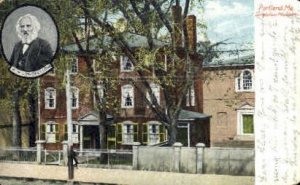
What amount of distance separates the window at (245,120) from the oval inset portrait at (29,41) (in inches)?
23.8

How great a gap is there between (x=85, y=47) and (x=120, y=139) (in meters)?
0.30

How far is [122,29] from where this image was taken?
1.44 metres

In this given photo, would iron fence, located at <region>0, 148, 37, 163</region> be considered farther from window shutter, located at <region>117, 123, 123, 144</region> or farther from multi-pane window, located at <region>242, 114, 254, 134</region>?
multi-pane window, located at <region>242, 114, 254, 134</region>

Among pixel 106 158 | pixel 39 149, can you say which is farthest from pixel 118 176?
pixel 39 149

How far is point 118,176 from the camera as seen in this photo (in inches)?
56.4

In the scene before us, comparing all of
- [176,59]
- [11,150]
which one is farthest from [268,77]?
[11,150]

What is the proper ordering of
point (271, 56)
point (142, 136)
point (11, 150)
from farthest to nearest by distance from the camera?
point (11, 150) < point (142, 136) < point (271, 56)

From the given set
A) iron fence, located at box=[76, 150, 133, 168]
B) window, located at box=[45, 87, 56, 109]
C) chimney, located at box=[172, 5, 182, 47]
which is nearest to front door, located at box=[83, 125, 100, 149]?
iron fence, located at box=[76, 150, 133, 168]

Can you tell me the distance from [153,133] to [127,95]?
0.47 feet

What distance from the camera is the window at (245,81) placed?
4.38 ft

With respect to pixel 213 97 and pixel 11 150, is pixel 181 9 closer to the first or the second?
pixel 213 97

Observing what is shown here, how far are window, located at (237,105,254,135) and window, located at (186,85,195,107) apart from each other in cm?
13

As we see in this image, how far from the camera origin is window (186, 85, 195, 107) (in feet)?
4.56

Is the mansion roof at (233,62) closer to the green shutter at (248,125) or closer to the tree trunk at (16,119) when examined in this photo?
the green shutter at (248,125)
